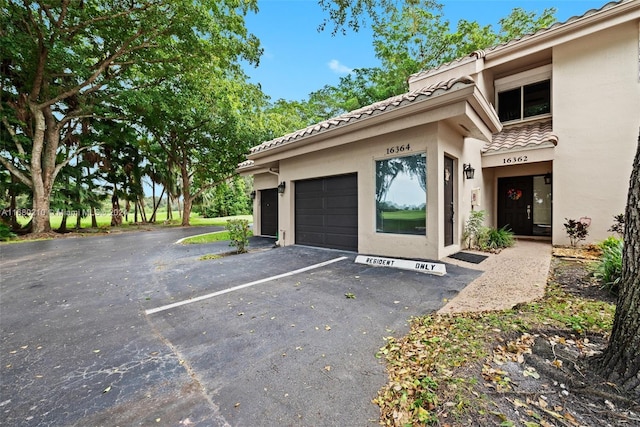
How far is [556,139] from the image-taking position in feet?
25.3

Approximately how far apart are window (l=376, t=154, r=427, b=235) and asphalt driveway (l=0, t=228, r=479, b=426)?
4.22 ft

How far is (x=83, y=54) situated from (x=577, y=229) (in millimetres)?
20415

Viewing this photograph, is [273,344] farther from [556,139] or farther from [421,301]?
[556,139]

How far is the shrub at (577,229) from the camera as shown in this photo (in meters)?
7.20

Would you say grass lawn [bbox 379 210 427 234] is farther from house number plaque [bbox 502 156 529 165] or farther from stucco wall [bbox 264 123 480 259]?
house number plaque [bbox 502 156 529 165]

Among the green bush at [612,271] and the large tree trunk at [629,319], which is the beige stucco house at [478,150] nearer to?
the green bush at [612,271]

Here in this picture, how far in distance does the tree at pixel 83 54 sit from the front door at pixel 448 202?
36.5ft

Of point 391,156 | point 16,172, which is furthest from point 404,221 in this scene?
point 16,172

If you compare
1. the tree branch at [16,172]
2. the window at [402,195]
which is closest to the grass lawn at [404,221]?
the window at [402,195]

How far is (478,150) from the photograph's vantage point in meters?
8.41

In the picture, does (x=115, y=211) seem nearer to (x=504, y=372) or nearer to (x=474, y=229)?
(x=474, y=229)

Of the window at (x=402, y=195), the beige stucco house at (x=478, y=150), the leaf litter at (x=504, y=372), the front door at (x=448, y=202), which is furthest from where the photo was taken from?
the front door at (x=448, y=202)

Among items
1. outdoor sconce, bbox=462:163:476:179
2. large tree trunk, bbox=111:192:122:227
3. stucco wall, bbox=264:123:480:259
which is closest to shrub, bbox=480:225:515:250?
stucco wall, bbox=264:123:480:259

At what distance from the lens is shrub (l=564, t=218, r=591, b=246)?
720 centimetres
